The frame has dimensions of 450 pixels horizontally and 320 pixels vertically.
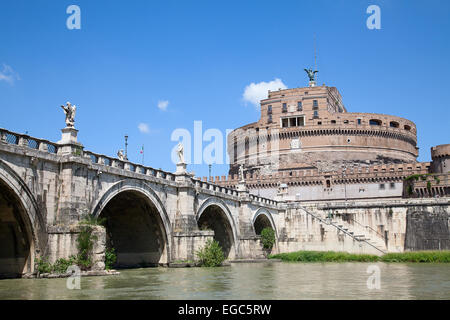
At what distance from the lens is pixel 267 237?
1997 inches

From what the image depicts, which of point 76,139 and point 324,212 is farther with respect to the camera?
point 324,212

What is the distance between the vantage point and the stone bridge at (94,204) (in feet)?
67.3

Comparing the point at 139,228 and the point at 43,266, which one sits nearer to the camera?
the point at 43,266

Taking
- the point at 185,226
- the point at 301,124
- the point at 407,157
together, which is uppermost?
the point at 301,124

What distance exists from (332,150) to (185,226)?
52.4 metres

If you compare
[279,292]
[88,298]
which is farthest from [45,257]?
[279,292]

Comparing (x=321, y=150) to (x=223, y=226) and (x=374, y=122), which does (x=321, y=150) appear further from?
(x=223, y=226)

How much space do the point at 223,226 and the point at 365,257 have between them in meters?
13.6

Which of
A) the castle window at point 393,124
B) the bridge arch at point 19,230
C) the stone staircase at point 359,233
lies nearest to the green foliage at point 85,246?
the bridge arch at point 19,230

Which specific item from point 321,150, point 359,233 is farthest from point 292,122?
point 359,233

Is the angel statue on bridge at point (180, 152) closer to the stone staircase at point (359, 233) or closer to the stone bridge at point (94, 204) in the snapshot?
the stone bridge at point (94, 204)

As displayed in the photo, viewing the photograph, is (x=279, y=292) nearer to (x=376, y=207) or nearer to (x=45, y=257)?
(x=45, y=257)

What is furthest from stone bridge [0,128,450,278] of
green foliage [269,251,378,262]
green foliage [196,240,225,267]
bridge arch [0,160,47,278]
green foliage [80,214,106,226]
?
green foliage [269,251,378,262]

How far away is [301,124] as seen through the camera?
83250 millimetres
